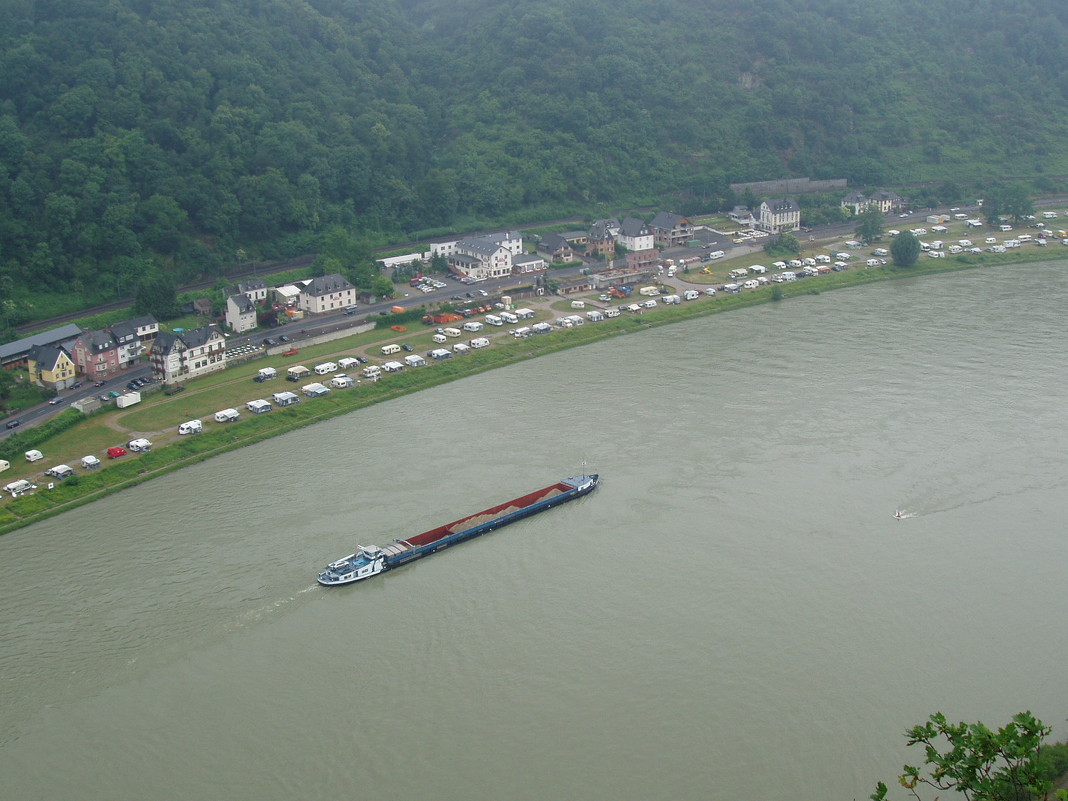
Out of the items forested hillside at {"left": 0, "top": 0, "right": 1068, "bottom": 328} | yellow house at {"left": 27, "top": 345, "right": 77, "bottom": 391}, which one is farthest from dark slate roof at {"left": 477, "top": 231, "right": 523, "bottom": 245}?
yellow house at {"left": 27, "top": 345, "right": 77, "bottom": 391}

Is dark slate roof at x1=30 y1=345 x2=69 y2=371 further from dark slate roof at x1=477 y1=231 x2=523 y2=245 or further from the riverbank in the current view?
dark slate roof at x1=477 y1=231 x2=523 y2=245

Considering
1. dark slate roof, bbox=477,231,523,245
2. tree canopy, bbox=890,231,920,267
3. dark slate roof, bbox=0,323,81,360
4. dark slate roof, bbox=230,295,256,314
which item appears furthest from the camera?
tree canopy, bbox=890,231,920,267

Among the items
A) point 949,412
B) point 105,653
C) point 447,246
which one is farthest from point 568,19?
point 105,653

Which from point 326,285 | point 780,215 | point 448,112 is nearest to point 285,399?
point 326,285

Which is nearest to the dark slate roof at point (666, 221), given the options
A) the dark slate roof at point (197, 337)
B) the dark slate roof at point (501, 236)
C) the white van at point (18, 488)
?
the dark slate roof at point (501, 236)

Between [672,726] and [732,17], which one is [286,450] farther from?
[732,17]

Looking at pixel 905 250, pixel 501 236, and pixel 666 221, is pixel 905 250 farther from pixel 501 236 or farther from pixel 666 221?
pixel 501 236
